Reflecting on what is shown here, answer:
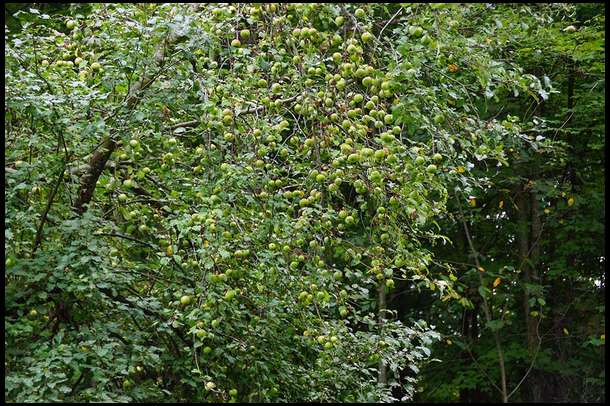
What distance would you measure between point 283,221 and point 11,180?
1340 mm

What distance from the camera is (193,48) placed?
162 inches

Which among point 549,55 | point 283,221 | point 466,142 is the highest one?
point 549,55

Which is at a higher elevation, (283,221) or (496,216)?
(496,216)

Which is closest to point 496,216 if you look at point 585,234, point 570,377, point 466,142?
point 585,234

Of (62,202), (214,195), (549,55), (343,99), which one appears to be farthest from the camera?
(549,55)

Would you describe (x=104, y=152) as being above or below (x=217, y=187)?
above

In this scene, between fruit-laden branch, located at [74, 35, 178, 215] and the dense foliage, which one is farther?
fruit-laden branch, located at [74, 35, 178, 215]

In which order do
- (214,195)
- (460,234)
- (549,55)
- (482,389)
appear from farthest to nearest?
(460,234), (482,389), (549,55), (214,195)

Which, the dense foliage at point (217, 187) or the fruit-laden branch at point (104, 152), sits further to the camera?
the fruit-laden branch at point (104, 152)

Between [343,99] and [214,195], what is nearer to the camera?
[214,195]

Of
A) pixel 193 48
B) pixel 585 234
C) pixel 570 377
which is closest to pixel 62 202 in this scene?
pixel 193 48

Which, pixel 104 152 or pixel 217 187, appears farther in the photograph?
pixel 104 152

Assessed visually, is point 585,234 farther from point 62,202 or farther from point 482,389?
point 62,202

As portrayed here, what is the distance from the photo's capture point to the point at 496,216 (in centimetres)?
995
